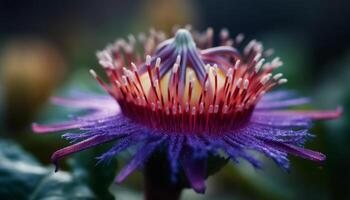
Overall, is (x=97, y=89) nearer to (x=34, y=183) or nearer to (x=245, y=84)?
(x=34, y=183)

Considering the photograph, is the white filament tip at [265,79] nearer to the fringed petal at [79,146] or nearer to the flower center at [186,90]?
the flower center at [186,90]

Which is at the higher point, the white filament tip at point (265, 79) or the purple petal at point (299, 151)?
the white filament tip at point (265, 79)

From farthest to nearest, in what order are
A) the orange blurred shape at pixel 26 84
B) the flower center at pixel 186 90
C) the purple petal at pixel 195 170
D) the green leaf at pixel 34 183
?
1. the orange blurred shape at pixel 26 84
2. the green leaf at pixel 34 183
3. the flower center at pixel 186 90
4. the purple petal at pixel 195 170

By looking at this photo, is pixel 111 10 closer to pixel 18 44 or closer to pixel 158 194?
pixel 18 44

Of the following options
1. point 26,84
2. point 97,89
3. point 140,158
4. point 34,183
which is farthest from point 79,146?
point 26,84

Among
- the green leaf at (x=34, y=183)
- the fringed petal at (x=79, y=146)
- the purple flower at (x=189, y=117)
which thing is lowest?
the green leaf at (x=34, y=183)

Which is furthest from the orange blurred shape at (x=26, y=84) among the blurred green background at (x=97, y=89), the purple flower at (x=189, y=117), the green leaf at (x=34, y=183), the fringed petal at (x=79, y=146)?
the fringed petal at (x=79, y=146)

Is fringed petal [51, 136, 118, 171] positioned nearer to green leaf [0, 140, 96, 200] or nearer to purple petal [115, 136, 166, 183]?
purple petal [115, 136, 166, 183]

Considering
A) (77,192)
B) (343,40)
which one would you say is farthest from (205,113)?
(343,40)
